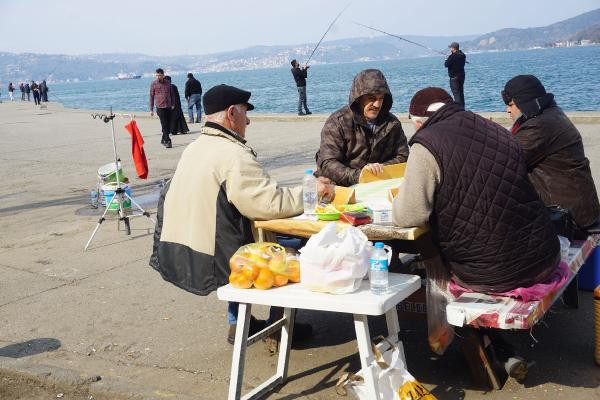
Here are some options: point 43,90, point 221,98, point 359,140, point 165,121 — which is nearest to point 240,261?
point 221,98

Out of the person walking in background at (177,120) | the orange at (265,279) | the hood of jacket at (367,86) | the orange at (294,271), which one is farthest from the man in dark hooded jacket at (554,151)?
the person walking in background at (177,120)

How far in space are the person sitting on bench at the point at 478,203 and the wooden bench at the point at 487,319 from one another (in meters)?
0.13

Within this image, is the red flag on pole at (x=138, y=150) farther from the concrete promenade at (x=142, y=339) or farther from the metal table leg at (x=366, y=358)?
the metal table leg at (x=366, y=358)

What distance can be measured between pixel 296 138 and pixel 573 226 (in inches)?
492

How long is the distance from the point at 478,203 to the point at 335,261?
2.67 ft

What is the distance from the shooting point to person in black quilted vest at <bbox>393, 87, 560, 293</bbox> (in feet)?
11.8

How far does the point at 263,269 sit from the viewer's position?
357cm

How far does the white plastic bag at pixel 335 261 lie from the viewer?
338 centimetres

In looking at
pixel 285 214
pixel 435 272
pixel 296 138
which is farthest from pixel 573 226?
pixel 296 138

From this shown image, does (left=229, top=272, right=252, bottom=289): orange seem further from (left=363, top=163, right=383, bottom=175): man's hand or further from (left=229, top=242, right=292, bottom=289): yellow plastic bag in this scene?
(left=363, top=163, right=383, bottom=175): man's hand

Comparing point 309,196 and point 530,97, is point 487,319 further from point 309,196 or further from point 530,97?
point 530,97

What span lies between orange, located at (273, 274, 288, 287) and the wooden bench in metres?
0.85

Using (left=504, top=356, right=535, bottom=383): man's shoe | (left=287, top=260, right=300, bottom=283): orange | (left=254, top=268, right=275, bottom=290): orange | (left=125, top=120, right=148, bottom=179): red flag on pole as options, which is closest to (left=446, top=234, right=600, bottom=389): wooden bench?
(left=504, top=356, right=535, bottom=383): man's shoe

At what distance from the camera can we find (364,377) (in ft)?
A: 10.9
